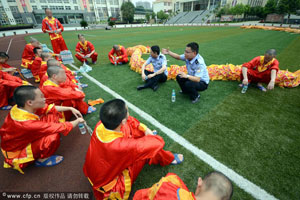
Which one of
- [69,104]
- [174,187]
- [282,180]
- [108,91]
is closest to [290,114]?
[282,180]

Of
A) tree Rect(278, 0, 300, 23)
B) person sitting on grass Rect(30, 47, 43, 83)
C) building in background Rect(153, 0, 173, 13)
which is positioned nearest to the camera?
person sitting on grass Rect(30, 47, 43, 83)

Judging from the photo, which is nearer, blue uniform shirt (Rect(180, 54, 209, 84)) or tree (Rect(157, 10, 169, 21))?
blue uniform shirt (Rect(180, 54, 209, 84))

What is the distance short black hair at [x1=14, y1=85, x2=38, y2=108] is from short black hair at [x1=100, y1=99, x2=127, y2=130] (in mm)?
1320

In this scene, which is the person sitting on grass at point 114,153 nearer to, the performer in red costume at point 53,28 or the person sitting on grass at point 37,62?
the person sitting on grass at point 37,62

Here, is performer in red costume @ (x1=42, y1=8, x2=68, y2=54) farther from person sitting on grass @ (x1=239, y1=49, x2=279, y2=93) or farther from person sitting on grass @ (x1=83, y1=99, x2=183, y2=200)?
person sitting on grass @ (x1=239, y1=49, x2=279, y2=93)

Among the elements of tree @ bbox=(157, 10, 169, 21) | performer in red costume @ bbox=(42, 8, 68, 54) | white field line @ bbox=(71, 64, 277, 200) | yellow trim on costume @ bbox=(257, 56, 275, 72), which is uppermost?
tree @ bbox=(157, 10, 169, 21)

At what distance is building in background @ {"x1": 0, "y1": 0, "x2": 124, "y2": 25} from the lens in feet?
143

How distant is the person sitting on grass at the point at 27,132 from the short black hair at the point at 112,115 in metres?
1.17

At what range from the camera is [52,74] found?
3.07 meters

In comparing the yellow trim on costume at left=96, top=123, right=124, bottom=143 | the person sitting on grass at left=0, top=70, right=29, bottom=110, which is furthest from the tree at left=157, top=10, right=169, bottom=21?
the yellow trim on costume at left=96, top=123, right=124, bottom=143

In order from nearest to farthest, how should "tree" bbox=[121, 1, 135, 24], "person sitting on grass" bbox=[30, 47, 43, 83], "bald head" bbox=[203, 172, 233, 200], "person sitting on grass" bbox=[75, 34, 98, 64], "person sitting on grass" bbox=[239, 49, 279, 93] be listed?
"bald head" bbox=[203, 172, 233, 200] < "person sitting on grass" bbox=[239, 49, 279, 93] < "person sitting on grass" bbox=[30, 47, 43, 83] < "person sitting on grass" bbox=[75, 34, 98, 64] < "tree" bbox=[121, 1, 135, 24]

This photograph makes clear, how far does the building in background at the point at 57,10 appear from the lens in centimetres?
4372

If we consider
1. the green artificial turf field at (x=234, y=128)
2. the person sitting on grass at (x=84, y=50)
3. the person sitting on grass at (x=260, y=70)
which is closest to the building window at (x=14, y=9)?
the person sitting on grass at (x=84, y=50)

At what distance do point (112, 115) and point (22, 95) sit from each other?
1.51 m
